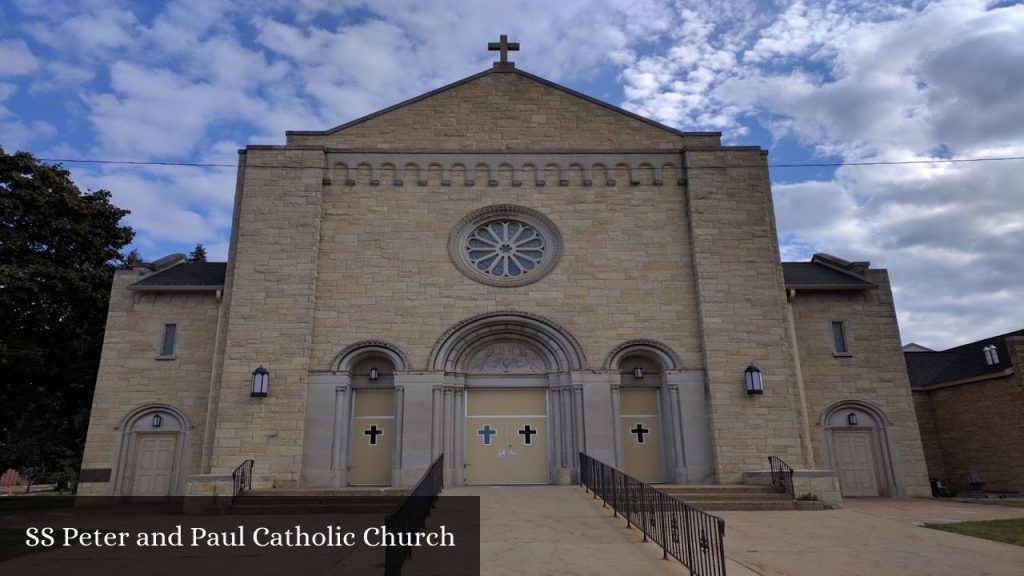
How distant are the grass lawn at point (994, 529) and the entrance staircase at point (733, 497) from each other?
102 inches

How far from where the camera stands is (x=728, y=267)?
16.0 meters

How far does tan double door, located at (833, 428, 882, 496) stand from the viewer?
641 inches

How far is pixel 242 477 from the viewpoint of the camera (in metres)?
13.7

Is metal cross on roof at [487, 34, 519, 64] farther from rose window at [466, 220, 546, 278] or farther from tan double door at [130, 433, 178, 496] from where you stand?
tan double door at [130, 433, 178, 496]

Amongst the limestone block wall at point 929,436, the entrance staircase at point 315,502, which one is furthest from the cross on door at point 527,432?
the limestone block wall at point 929,436

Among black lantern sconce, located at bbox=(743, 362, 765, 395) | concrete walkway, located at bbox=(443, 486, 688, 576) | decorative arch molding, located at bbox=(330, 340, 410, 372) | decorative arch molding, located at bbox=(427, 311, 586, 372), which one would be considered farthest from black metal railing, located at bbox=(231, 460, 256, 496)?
black lantern sconce, located at bbox=(743, 362, 765, 395)

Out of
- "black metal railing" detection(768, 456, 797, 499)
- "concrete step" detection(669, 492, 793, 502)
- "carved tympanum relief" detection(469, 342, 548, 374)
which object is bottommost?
"concrete step" detection(669, 492, 793, 502)

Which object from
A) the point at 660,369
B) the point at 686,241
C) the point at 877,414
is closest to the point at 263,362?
the point at 660,369

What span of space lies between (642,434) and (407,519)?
31.4ft

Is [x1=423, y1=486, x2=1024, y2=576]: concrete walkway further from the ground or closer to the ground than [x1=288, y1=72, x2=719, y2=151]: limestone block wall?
closer to the ground

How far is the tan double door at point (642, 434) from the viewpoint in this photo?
50.7 ft

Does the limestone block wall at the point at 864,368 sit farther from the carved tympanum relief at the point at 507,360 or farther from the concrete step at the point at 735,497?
the carved tympanum relief at the point at 507,360

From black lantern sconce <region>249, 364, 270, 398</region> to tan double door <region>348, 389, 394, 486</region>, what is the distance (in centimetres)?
206

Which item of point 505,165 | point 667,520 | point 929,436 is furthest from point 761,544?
point 929,436
